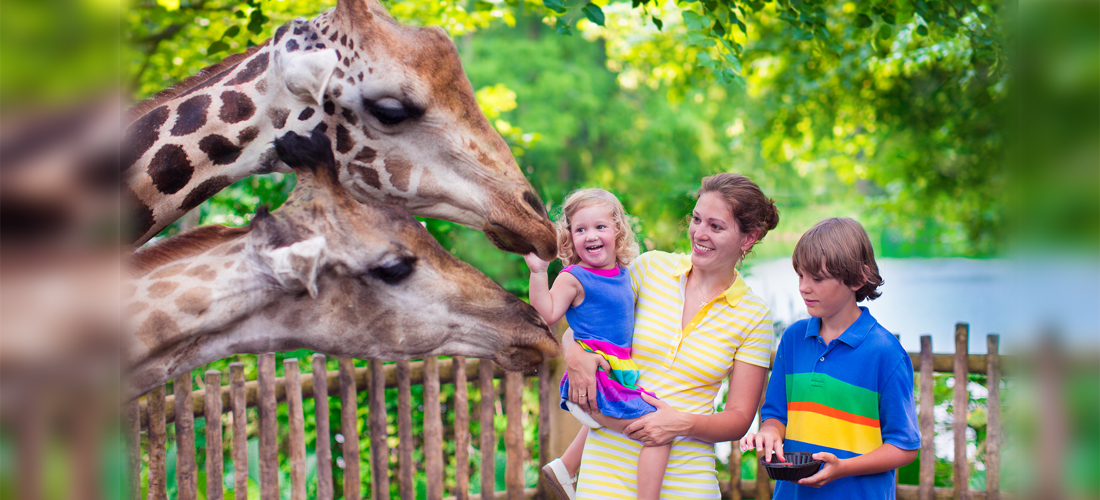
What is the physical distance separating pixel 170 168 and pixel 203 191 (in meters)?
0.12

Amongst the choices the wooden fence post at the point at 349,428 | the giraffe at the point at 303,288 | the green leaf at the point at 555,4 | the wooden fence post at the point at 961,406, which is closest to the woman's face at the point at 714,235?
the giraffe at the point at 303,288

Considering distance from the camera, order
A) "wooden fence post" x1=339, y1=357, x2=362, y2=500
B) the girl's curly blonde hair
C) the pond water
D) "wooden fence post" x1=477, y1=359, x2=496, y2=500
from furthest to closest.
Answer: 1. "wooden fence post" x1=477, y1=359, x2=496, y2=500
2. "wooden fence post" x1=339, y1=357, x2=362, y2=500
3. the girl's curly blonde hair
4. the pond water

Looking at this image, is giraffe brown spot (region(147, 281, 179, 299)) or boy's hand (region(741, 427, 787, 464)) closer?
giraffe brown spot (region(147, 281, 179, 299))

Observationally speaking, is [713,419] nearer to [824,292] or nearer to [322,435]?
[824,292]

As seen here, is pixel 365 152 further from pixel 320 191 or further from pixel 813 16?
pixel 813 16

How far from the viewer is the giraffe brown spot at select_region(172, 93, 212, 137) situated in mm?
2047

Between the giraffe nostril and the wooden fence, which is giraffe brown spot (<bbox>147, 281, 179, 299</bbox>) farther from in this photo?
the wooden fence

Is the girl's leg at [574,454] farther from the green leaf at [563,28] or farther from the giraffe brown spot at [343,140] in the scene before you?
the green leaf at [563,28]

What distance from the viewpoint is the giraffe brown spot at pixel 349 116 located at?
206 centimetres

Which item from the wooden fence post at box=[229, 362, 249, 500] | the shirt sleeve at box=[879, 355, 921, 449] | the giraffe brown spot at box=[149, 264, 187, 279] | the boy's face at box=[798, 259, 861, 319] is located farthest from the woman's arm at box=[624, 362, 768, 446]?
the wooden fence post at box=[229, 362, 249, 500]

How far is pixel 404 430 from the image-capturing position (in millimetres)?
4234

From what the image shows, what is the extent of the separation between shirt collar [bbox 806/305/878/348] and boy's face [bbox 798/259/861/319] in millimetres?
80

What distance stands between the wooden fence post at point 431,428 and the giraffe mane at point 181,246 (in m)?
2.64

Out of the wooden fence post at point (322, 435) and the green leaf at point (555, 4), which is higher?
the green leaf at point (555, 4)
